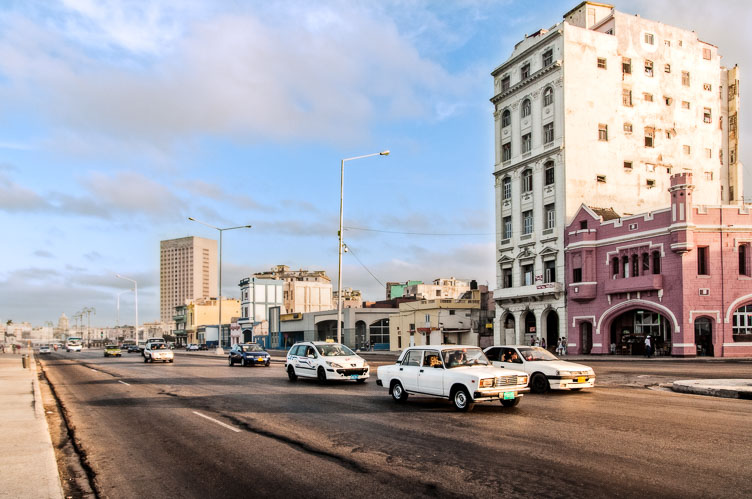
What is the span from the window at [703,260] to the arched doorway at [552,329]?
1446 centimetres

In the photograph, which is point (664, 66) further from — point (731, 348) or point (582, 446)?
point (582, 446)

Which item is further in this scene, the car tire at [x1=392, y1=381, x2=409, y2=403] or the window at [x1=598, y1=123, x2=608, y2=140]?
the window at [x1=598, y1=123, x2=608, y2=140]

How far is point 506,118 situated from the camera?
64.2 metres

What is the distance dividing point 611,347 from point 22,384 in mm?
41447

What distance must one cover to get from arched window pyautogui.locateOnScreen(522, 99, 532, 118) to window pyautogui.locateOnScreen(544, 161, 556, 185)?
587 centimetres

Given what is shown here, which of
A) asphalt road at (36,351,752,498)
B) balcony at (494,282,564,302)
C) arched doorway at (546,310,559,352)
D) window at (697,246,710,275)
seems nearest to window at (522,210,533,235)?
balcony at (494,282,564,302)

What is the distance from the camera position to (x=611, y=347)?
5103 cm

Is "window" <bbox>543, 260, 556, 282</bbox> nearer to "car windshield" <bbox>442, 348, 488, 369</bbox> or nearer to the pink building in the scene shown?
the pink building

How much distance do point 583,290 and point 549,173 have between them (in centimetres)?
1180

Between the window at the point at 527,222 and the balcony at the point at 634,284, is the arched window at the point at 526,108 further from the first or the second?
the balcony at the point at 634,284

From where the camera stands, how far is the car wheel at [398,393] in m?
17.0

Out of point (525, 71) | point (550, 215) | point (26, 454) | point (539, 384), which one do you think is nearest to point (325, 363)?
point (539, 384)

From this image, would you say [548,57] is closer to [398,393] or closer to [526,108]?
[526,108]

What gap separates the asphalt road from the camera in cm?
789
